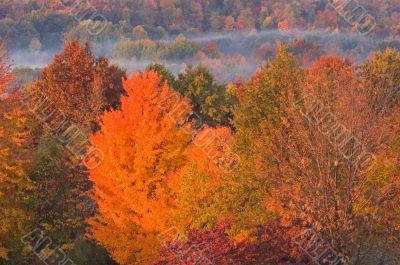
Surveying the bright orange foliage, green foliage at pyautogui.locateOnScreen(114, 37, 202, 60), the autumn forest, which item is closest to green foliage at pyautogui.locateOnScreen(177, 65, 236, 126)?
the autumn forest

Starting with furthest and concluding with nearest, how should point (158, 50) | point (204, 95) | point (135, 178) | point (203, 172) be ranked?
point (158, 50) → point (204, 95) → point (135, 178) → point (203, 172)

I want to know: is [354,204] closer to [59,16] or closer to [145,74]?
[145,74]

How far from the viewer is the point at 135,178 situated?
29.2m

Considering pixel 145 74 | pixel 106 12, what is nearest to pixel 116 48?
pixel 106 12

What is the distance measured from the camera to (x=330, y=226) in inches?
809

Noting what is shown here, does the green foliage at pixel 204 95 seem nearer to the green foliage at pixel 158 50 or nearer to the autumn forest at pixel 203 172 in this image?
the autumn forest at pixel 203 172

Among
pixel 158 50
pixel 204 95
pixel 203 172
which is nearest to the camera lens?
pixel 203 172

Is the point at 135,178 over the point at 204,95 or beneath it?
over

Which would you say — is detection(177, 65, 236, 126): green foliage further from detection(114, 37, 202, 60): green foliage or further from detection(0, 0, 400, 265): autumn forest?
detection(114, 37, 202, 60): green foliage

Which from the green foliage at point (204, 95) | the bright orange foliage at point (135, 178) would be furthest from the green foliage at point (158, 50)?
→ the bright orange foliage at point (135, 178)

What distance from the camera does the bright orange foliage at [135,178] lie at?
28828 mm

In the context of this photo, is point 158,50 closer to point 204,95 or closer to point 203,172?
point 204,95

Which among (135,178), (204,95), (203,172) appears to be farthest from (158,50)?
(203,172)

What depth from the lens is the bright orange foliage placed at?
28.8m
